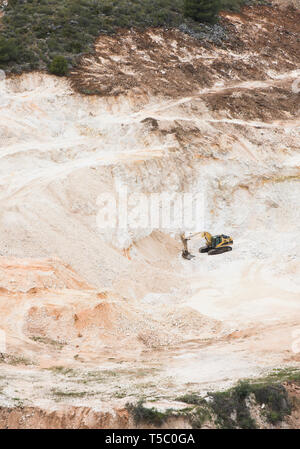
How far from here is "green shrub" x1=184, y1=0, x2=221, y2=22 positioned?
4434cm

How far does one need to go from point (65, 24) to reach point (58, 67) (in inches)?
291

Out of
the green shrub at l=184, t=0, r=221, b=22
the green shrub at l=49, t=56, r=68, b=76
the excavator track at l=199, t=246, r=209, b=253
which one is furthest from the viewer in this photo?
the green shrub at l=184, t=0, r=221, b=22

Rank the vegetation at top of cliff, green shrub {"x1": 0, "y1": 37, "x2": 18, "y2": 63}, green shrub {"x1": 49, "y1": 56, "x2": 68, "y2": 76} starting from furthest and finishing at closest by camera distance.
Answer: the vegetation at top of cliff
green shrub {"x1": 0, "y1": 37, "x2": 18, "y2": 63}
green shrub {"x1": 49, "y1": 56, "x2": 68, "y2": 76}

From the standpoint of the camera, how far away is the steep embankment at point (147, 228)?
14.8 m

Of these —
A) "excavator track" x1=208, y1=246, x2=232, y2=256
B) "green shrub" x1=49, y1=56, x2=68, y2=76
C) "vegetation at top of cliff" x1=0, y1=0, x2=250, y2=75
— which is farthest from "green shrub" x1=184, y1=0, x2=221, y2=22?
"excavator track" x1=208, y1=246, x2=232, y2=256

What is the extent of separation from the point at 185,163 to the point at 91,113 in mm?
6773

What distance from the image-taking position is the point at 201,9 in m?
44.8

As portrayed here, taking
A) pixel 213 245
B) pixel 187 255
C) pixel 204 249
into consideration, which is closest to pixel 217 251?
pixel 213 245

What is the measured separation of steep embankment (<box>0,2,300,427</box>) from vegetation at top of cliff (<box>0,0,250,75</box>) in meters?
1.40

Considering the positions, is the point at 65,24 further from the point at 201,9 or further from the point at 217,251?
the point at 217,251

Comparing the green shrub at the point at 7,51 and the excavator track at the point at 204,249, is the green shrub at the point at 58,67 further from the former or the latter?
the excavator track at the point at 204,249

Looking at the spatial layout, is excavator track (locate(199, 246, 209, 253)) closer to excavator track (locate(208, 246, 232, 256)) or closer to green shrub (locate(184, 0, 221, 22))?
excavator track (locate(208, 246, 232, 256))
